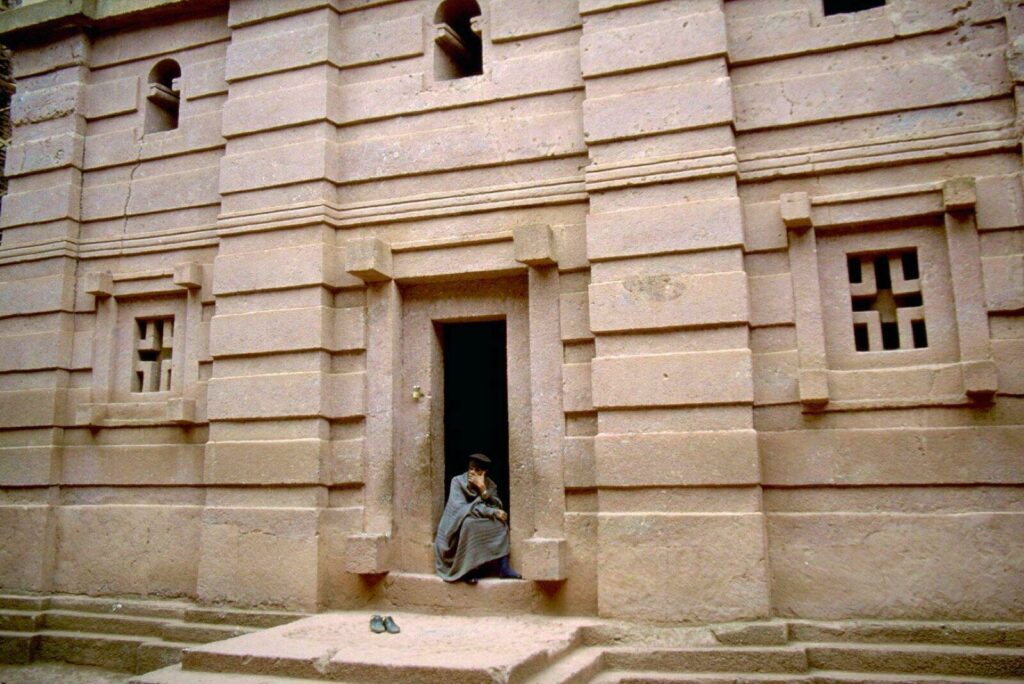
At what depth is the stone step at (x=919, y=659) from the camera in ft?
18.2

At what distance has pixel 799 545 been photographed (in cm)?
628

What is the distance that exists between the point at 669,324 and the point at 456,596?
3.06 m

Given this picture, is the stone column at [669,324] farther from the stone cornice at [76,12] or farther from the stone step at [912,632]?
the stone cornice at [76,12]

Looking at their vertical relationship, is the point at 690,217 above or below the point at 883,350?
above

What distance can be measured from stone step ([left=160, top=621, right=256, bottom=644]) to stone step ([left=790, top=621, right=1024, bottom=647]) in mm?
4864

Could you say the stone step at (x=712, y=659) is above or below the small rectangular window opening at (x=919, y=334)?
below

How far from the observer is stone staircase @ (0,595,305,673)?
7.48 meters

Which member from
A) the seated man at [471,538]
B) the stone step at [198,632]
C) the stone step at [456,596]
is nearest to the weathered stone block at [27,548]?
the stone step at [198,632]

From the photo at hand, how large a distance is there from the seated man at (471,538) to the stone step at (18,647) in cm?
439

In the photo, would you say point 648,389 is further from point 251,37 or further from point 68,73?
point 68,73

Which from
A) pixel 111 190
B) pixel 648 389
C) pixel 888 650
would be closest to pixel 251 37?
pixel 111 190

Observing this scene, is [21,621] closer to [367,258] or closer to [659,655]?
[367,258]

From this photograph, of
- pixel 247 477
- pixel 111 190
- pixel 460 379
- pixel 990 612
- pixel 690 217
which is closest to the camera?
pixel 990 612

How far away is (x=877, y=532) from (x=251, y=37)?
25.4 ft
